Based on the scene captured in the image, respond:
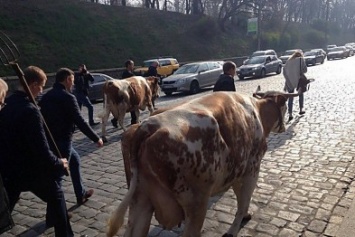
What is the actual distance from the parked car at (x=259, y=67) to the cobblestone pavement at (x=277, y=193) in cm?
1879

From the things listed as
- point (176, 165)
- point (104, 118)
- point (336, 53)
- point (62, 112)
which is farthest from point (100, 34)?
point (176, 165)

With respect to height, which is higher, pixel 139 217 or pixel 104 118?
pixel 139 217

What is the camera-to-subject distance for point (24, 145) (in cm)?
372

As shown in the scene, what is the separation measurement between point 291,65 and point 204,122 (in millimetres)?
9094

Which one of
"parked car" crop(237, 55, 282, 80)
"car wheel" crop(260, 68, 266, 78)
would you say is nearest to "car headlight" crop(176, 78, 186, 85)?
"parked car" crop(237, 55, 282, 80)

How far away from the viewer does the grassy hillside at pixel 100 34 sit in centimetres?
2936

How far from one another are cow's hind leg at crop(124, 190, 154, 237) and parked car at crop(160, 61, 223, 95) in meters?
17.6

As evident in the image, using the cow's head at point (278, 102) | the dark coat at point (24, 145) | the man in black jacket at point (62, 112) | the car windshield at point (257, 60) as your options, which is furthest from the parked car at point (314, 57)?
the dark coat at point (24, 145)

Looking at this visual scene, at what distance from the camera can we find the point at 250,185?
439cm

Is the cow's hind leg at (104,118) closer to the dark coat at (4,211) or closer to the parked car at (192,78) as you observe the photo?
the dark coat at (4,211)

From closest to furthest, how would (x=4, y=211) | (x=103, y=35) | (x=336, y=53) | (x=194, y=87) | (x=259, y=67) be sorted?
(x=4, y=211), (x=194, y=87), (x=259, y=67), (x=103, y=35), (x=336, y=53)

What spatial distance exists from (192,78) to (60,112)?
661 inches

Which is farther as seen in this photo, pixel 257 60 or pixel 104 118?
pixel 257 60

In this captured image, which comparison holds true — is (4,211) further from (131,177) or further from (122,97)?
(122,97)
